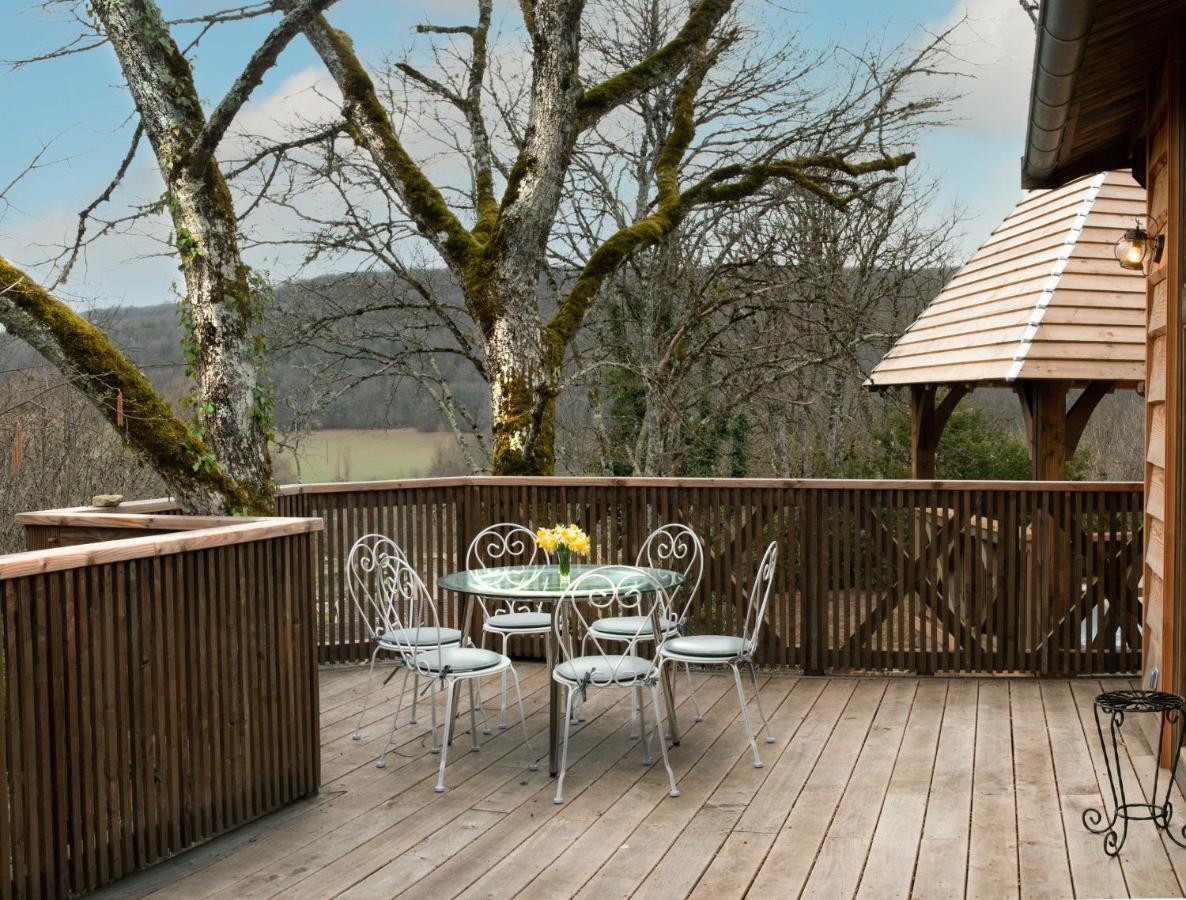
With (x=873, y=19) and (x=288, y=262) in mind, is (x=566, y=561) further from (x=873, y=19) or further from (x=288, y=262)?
(x=873, y=19)

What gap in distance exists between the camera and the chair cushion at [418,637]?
517cm

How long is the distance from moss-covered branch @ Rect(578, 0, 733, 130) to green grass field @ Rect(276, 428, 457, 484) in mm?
3628

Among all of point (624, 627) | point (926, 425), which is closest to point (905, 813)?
point (624, 627)

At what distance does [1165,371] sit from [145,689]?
4.13 meters

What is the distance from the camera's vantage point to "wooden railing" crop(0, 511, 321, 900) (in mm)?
3271

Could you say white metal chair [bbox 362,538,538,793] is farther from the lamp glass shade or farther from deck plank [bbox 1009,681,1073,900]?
the lamp glass shade

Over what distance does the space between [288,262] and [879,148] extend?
614cm

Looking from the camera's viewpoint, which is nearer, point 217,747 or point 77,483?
point 217,747

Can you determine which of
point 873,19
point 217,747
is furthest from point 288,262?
point 217,747

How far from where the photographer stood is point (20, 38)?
657cm

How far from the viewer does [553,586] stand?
5.13 m

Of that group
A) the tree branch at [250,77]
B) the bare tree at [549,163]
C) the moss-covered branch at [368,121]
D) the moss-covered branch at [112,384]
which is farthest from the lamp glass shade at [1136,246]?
the moss-covered branch at [368,121]

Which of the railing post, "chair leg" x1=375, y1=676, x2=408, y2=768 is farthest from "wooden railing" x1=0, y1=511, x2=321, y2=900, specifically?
the railing post

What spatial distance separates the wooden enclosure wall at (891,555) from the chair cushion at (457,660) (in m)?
2.04
